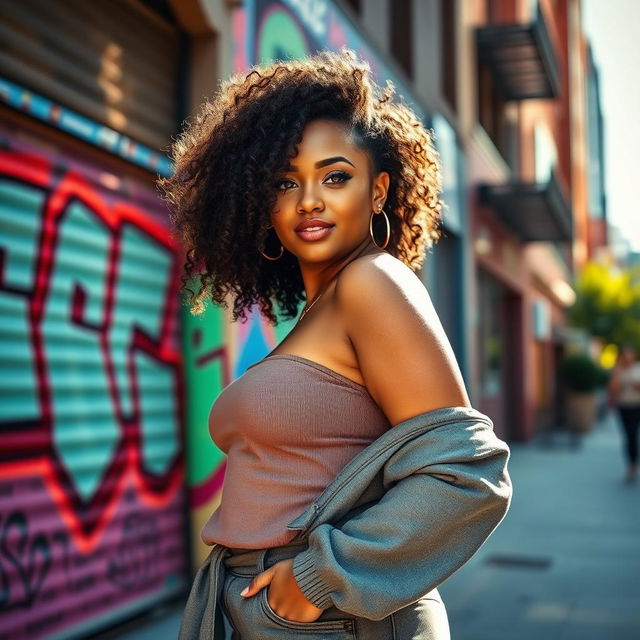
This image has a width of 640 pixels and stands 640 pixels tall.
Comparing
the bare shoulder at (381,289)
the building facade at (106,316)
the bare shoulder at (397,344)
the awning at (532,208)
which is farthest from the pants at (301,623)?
the awning at (532,208)

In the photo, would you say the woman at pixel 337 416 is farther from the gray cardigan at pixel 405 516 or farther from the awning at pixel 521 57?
the awning at pixel 521 57

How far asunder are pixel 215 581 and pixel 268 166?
86cm

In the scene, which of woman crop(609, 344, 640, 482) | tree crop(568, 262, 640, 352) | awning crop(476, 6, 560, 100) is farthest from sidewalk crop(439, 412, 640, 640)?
tree crop(568, 262, 640, 352)

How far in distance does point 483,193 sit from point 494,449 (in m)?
13.3

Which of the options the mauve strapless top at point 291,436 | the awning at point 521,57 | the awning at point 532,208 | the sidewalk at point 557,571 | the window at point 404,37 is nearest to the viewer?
the mauve strapless top at point 291,436

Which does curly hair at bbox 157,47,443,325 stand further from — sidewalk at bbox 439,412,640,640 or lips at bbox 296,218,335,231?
sidewalk at bbox 439,412,640,640

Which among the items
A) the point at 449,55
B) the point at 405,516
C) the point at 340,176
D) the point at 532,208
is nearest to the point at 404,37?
the point at 449,55

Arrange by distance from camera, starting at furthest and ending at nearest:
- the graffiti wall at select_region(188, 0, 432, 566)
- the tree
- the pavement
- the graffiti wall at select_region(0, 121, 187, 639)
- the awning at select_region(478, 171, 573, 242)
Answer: the tree → the awning at select_region(478, 171, 573, 242) → the graffiti wall at select_region(188, 0, 432, 566) → the pavement → the graffiti wall at select_region(0, 121, 187, 639)

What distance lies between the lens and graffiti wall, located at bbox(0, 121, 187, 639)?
13.1 feet

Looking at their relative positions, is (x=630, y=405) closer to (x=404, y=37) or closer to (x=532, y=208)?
(x=532, y=208)

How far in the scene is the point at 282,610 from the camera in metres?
1.63

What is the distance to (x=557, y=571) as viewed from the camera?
682 cm

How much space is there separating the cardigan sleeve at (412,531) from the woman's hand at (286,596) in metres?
0.02

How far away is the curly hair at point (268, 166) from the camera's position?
186 cm
